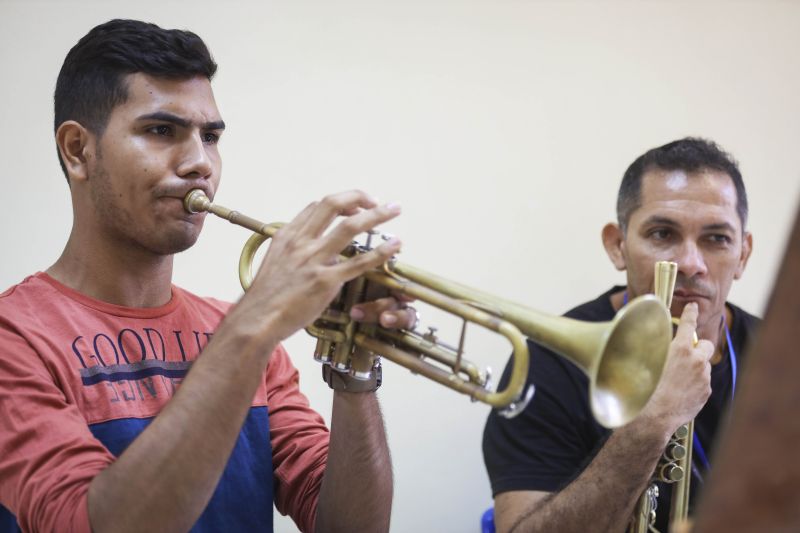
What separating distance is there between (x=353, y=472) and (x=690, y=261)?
0.87 m

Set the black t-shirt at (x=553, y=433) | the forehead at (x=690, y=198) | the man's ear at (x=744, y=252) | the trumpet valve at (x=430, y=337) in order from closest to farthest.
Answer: the trumpet valve at (x=430, y=337), the black t-shirt at (x=553, y=433), the forehead at (x=690, y=198), the man's ear at (x=744, y=252)

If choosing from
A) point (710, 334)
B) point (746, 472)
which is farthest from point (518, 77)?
point (746, 472)

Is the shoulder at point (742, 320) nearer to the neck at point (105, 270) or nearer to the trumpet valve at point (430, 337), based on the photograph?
the trumpet valve at point (430, 337)

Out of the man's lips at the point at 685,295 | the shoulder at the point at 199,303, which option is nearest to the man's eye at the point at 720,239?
the man's lips at the point at 685,295

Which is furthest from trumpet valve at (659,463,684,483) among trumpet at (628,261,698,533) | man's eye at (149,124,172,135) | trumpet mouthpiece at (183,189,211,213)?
man's eye at (149,124,172,135)

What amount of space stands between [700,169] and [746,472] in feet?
4.81

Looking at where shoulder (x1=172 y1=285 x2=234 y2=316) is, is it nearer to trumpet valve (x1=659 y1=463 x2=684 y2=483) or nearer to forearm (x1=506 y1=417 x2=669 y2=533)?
forearm (x1=506 y1=417 x2=669 y2=533)

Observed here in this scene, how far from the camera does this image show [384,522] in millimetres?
1443

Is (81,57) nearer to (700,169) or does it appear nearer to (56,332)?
(56,332)

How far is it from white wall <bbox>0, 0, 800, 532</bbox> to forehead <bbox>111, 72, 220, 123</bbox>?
562mm

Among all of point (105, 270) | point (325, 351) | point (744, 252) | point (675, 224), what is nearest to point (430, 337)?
point (325, 351)

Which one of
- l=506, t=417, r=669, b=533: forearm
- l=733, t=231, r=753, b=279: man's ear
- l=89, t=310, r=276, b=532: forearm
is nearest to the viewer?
l=89, t=310, r=276, b=532: forearm

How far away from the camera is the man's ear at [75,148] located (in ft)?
4.62

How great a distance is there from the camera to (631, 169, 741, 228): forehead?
70.8 inches
